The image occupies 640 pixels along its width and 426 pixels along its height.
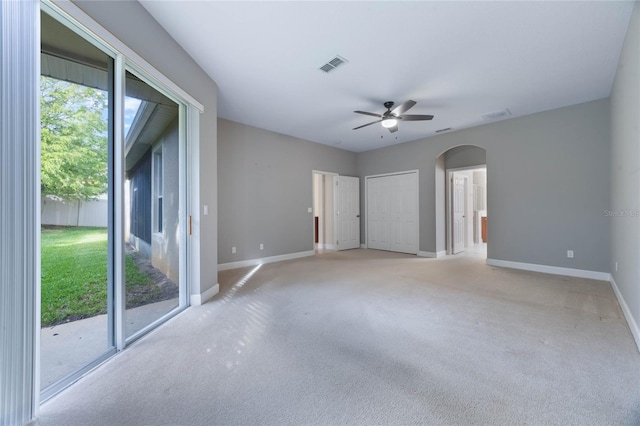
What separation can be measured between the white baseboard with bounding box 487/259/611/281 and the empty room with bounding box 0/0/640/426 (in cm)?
2

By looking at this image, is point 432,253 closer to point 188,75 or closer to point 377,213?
point 377,213

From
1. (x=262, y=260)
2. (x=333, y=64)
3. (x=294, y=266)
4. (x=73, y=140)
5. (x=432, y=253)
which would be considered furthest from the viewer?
(x=432, y=253)

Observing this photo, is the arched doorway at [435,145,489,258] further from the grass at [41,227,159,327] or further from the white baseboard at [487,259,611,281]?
the grass at [41,227,159,327]

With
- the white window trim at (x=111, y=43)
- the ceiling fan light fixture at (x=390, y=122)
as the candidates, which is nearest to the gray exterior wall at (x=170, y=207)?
the white window trim at (x=111, y=43)

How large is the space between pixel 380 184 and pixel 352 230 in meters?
1.50

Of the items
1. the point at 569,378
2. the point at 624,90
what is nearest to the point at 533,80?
the point at 624,90

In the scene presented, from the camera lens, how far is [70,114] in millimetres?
1645

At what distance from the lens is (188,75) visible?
9.21 ft

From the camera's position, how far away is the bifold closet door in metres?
6.28

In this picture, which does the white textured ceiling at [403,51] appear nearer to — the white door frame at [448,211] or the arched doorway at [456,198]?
the arched doorway at [456,198]

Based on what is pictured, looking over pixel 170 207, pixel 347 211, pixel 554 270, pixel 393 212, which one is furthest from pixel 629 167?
pixel 347 211

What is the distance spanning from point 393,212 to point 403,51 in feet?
14.7

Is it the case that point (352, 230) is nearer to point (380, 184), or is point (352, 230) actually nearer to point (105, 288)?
point (380, 184)

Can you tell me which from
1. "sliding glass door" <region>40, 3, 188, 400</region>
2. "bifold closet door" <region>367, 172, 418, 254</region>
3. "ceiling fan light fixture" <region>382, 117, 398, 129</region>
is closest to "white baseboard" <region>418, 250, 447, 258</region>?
"bifold closet door" <region>367, 172, 418, 254</region>
